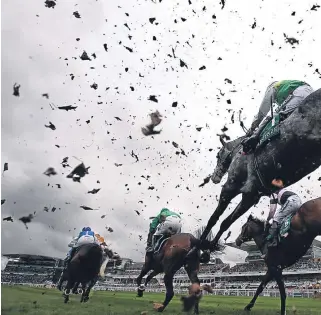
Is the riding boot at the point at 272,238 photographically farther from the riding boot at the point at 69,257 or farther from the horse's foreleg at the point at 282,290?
the riding boot at the point at 69,257

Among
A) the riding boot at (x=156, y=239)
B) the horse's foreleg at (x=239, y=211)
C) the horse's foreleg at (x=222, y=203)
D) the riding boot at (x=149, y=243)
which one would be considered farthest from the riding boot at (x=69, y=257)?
the horse's foreleg at (x=239, y=211)

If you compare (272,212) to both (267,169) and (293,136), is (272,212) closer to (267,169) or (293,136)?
(267,169)

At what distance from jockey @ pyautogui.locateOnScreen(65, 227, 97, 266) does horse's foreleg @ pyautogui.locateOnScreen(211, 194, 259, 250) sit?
11.9 feet

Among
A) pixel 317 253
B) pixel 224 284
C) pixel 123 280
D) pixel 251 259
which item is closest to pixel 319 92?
pixel 251 259

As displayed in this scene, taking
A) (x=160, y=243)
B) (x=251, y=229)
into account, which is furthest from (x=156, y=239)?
(x=251, y=229)

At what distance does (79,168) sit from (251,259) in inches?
308

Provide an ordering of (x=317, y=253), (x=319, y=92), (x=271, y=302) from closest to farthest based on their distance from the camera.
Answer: (x=319, y=92), (x=271, y=302), (x=317, y=253)

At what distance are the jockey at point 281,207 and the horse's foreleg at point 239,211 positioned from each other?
836 mm

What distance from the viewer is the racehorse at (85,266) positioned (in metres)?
8.61

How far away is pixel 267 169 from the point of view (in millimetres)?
5379

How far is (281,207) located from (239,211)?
1134mm

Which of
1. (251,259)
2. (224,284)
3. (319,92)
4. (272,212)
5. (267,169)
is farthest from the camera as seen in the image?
(224,284)

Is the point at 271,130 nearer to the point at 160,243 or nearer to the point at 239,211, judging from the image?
the point at 239,211

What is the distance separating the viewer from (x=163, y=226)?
321 inches
